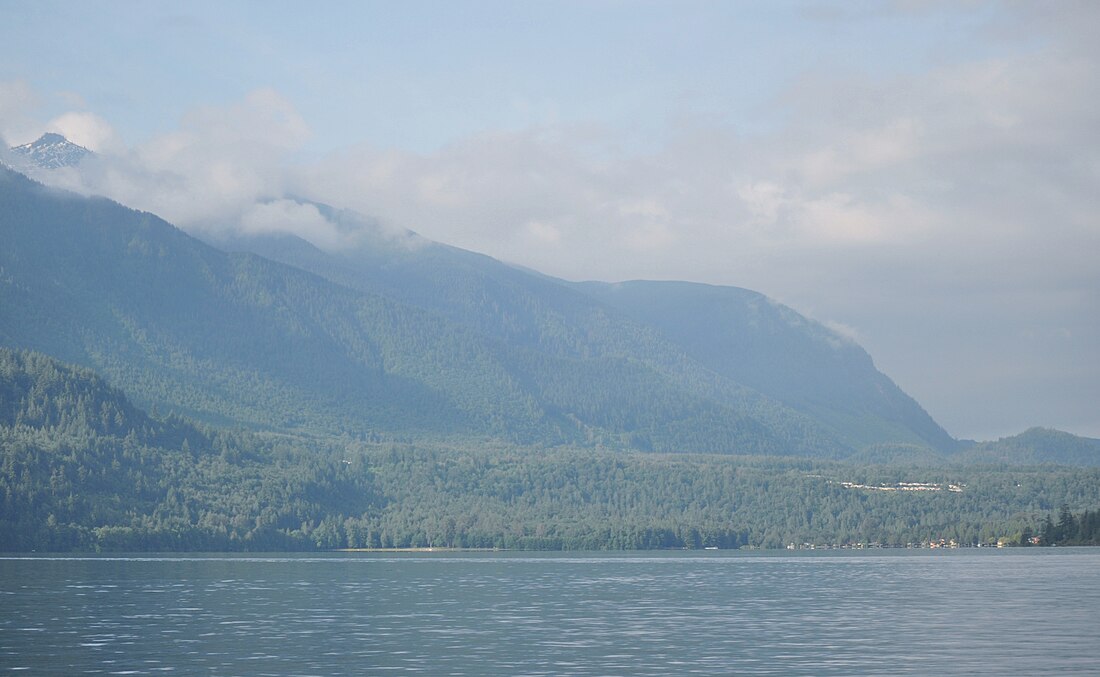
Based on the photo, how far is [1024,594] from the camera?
475 feet

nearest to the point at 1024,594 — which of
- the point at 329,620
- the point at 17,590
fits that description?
the point at 329,620

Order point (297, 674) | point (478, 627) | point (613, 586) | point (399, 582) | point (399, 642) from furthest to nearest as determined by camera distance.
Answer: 1. point (399, 582)
2. point (613, 586)
3. point (478, 627)
4. point (399, 642)
5. point (297, 674)

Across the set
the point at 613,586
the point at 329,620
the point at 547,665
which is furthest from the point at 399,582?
the point at 547,665

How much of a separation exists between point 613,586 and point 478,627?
6065 cm

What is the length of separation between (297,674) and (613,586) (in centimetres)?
9203

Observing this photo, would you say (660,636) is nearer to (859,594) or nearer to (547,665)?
(547,665)

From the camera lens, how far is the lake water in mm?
87062

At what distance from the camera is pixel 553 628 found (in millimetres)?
111500

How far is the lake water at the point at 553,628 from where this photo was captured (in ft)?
286

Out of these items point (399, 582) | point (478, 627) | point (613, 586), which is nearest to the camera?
point (478, 627)

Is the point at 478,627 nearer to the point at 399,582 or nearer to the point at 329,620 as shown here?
the point at 329,620

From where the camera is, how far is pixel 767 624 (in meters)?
115

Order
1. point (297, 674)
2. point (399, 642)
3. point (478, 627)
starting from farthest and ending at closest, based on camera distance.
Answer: point (478, 627) → point (399, 642) → point (297, 674)

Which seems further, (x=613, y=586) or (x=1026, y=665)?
(x=613, y=586)
